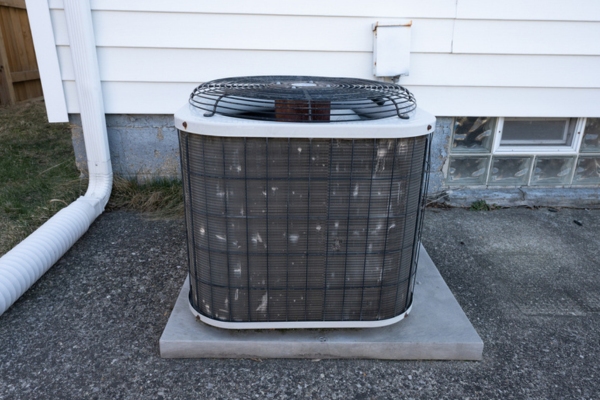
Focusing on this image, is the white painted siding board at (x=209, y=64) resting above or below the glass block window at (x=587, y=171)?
above

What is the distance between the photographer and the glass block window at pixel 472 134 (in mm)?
3244

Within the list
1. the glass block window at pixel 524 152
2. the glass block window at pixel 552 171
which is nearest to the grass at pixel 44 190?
the glass block window at pixel 524 152

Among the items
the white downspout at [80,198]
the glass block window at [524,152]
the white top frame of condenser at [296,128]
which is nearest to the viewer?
the white top frame of condenser at [296,128]

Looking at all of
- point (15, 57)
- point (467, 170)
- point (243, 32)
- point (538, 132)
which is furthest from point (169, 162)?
point (15, 57)

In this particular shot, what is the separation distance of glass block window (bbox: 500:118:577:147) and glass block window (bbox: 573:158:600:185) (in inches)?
7.9

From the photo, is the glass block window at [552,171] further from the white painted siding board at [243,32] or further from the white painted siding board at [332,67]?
the white painted siding board at [243,32]

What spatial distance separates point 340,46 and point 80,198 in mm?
2090

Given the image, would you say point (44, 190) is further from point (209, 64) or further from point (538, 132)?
point (538, 132)

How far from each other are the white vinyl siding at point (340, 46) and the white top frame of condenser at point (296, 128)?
163 centimetres

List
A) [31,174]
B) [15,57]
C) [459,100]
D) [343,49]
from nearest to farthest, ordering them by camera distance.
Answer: [343,49] → [459,100] → [31,174] → [15,57]

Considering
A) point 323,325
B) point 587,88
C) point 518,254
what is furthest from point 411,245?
point 587,88

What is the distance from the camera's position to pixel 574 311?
2.09 meters

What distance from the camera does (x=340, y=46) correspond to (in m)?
2.96

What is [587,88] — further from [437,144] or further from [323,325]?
[323,325]
